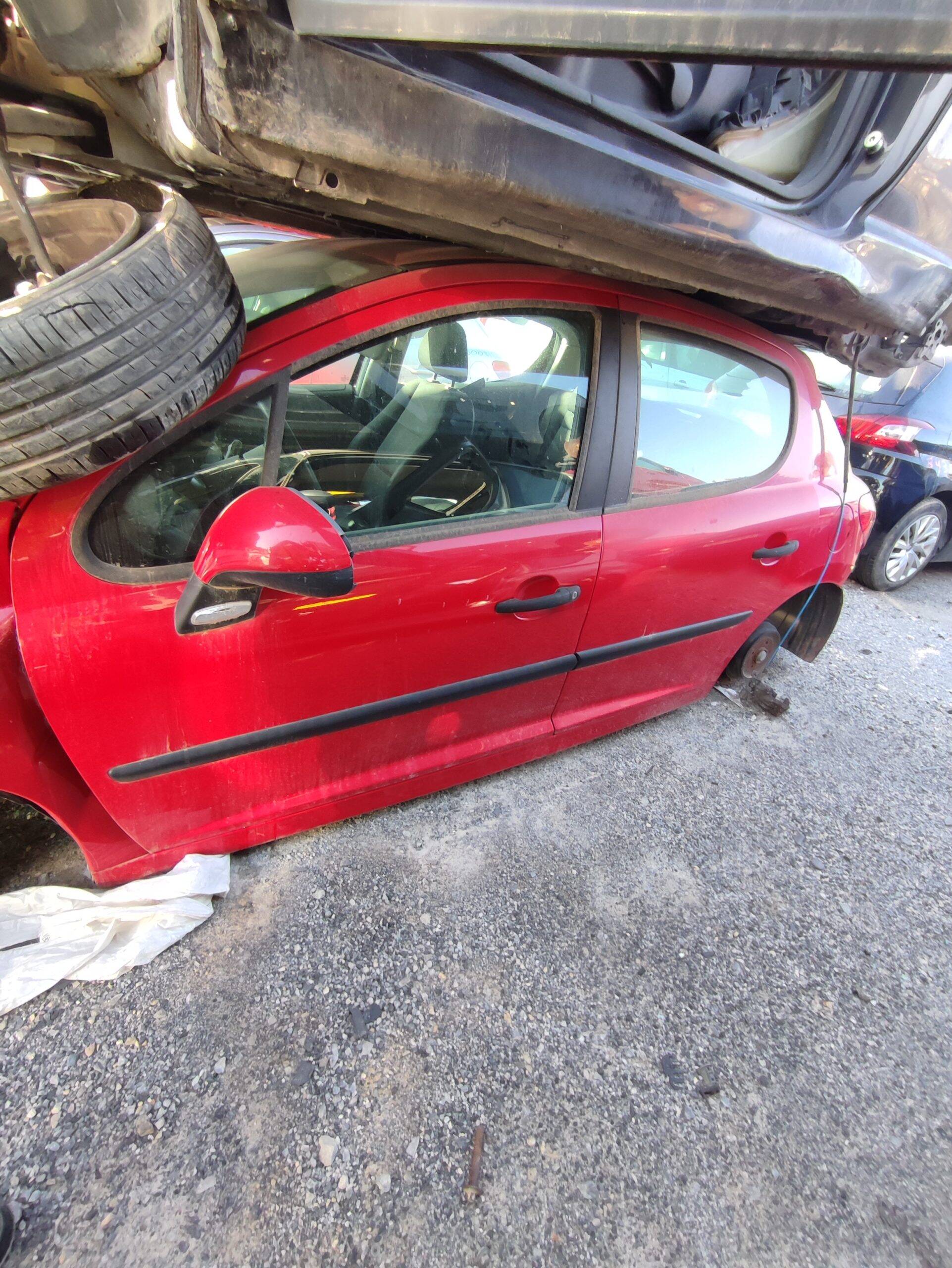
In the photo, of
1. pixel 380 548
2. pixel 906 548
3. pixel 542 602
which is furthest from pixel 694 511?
A: pixel 906 548

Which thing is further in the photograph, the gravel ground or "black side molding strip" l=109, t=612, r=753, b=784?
"black side molding strip" l=109, t=612, r=753, b=784

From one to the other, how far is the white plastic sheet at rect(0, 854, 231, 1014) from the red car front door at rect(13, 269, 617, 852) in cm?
12

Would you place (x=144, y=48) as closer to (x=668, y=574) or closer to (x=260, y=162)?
(x=260, y=162)

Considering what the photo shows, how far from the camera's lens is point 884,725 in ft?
9.05

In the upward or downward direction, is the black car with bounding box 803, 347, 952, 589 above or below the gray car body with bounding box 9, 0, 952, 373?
below

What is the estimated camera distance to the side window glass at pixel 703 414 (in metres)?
1.75

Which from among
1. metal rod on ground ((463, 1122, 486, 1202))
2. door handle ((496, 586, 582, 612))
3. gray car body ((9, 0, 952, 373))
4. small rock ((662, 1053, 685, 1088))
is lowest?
metal rod on ground ((463, 1122, 486, 1202))

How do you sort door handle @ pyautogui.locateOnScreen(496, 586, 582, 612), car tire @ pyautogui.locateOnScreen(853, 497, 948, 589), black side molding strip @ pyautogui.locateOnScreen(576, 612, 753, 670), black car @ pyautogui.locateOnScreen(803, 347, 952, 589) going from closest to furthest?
door handle @ pyautogui.locateOnScreen(496, 586, 582, 612)
black side molding strip @ pyautogui.locateOnScreen(576, 612, 753, 670)
black car @ pyautogui.locateOnScreen(803, 347, 952, 589)
car tire @ pyautogui.locateOnScreen(853, 497, 948, 589)

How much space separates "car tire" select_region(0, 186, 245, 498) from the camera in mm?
955

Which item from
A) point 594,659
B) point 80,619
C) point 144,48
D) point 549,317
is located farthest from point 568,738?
point 144,48

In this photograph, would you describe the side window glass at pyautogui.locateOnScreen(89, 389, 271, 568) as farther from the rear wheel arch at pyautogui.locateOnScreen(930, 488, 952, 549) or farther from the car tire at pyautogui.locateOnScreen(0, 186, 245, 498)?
the rear wheel arch at pyautogui.locateOnScreen(930, 488, 952, 549)

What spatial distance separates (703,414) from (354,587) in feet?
4.31

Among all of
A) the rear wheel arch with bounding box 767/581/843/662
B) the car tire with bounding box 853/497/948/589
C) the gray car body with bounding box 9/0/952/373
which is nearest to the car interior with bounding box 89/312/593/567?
the gray car body with bounding box 9/0/952/373

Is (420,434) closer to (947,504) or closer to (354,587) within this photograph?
(354,587)
